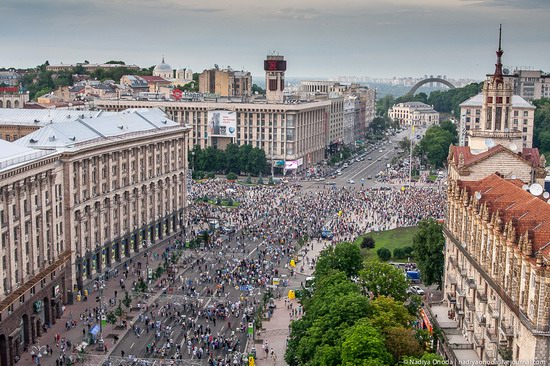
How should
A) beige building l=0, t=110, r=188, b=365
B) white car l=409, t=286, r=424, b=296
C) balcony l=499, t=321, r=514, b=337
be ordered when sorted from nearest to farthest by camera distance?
balcony l=499, t=321, r=514, b=337
beige building l=0, t=110, r=188, b=365
white car l=409, t=286, r=424, b=296

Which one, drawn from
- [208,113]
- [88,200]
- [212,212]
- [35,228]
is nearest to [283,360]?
[35,228]

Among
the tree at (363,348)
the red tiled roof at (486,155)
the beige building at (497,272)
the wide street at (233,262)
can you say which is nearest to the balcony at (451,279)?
the beige building at (497,272)

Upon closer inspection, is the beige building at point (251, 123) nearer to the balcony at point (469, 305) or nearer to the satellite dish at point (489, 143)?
the satellite dish at point (489, 143)

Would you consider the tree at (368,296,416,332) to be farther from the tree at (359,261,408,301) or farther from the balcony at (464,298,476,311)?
the balcony at (464,298,476,311)

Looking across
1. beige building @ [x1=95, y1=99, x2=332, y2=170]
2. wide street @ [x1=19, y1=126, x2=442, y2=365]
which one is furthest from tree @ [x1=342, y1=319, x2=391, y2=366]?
beige building @ [x1=95, y1=99, x2=332, y2=170]

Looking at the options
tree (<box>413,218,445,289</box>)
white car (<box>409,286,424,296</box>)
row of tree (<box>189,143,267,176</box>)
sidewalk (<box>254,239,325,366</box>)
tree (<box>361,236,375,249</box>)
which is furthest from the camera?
row of tree (<box>189,143,267,176</box>)

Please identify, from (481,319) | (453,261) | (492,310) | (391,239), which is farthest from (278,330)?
(391,239)
